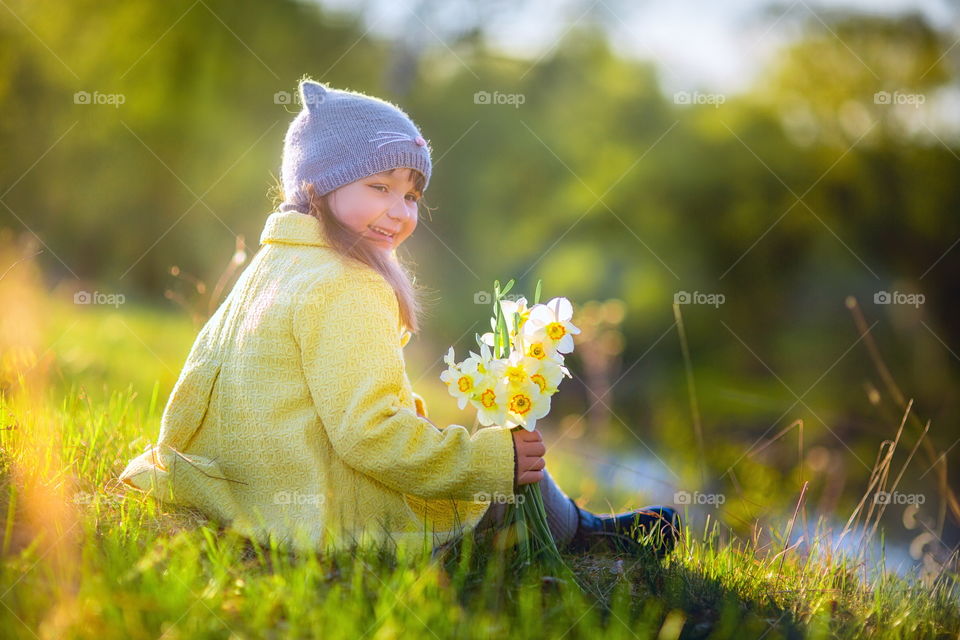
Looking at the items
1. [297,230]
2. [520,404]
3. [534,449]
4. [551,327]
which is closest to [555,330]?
[551,327]

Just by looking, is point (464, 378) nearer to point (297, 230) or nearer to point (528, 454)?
point (528, 454)

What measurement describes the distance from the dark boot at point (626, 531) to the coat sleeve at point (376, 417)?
500 millimetres

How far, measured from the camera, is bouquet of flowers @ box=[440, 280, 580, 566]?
7.58 ft

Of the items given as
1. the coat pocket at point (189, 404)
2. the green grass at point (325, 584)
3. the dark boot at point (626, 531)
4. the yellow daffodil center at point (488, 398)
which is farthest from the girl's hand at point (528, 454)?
the coat pocket at point (189, 404)

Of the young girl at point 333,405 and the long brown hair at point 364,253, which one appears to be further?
the long brown hair at point 364,253

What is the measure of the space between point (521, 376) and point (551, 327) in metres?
0.16

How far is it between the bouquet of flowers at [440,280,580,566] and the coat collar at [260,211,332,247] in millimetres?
546

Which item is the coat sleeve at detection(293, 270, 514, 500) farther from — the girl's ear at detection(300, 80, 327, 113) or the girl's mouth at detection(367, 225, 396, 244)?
the girl's ear at detection(300, 80, 327, 113)

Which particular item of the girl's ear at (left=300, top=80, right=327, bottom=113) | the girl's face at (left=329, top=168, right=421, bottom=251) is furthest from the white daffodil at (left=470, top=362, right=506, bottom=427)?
the girl's ear at (left=300, top=80, right=327, bottom=113)

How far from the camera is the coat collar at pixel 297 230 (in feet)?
8.21

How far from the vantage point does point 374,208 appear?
8.42ft

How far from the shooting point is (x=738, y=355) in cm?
1125

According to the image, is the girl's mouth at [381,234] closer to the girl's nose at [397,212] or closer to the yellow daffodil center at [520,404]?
the girl's nose at [397,212]

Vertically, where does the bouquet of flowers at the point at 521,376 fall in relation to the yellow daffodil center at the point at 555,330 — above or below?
below
